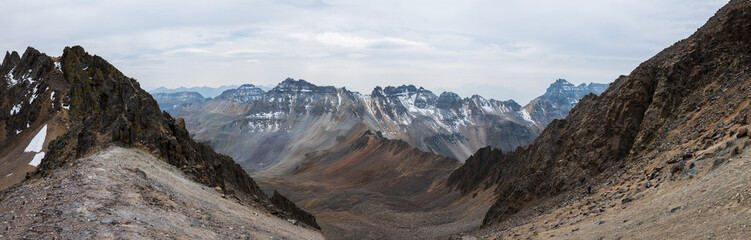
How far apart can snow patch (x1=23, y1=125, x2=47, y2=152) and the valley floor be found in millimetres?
36024

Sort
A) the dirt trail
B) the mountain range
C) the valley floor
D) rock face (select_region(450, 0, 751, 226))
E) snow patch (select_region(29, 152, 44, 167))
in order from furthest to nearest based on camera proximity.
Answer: snow patch (select_region(29, 152, 44, 167)) < rock face (select_region(450, 0, 751, 226)) < the mountain range < the valley floor < the dirt trail

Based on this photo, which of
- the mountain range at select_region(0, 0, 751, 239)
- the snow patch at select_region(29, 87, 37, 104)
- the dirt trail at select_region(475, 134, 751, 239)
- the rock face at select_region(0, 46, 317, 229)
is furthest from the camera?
the snow patch at select_region(29, 87, 37, 104)

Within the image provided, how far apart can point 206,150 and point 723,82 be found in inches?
1907

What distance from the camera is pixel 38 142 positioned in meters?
59.5

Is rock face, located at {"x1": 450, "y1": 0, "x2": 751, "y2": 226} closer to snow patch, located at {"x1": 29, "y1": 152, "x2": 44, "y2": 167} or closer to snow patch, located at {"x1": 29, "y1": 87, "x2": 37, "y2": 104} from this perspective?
snow patch, located at {"x1": 29, "y1": 152, "x2": 44, "y2": 167}

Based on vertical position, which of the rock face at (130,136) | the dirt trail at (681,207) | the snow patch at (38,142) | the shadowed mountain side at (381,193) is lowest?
the shadowed mountain side at (381,193)

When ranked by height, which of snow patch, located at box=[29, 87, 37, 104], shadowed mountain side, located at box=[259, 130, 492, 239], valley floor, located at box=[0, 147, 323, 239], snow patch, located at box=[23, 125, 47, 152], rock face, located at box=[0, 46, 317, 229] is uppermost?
snow patch, located at box=[29, 87, 37, 104]

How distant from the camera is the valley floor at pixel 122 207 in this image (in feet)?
55.4

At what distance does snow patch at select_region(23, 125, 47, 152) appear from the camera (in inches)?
2292

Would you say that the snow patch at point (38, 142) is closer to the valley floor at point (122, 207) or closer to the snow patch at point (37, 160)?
the snow patch at point (37, 160)

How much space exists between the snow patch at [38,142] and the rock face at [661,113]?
54564mm

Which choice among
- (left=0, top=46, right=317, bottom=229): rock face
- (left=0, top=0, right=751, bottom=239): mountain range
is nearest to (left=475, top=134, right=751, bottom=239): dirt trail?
(left=0, top=0, right=751, bottom=239): mountain range

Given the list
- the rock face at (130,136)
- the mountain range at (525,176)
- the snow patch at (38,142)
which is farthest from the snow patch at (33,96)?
the rock face at (130,136)

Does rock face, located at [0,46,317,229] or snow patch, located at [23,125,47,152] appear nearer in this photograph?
rock face, located at [0,46,317,229]
